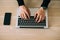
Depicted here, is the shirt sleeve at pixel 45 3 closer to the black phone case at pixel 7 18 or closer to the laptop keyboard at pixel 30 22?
the laptop keyboard at pixel 30 22

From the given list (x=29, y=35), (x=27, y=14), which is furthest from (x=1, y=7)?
(x=29, y=35)

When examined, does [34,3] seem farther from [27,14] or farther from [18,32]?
[18,32]

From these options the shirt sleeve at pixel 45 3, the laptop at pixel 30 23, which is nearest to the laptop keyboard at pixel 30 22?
the laptop at pixel 30 23

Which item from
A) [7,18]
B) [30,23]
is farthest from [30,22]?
[7,18]

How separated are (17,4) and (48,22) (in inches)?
12.8

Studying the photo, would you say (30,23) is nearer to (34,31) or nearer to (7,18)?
(34,31)

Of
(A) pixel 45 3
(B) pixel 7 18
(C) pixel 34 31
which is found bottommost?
(C) pixel 34 31

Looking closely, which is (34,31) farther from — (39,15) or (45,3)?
(45,3)

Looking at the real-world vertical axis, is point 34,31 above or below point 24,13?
below

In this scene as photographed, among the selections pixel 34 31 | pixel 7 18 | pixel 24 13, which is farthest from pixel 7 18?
pixel 34 31

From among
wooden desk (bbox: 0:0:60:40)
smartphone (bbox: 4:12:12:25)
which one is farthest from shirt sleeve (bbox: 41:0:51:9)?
smartphone (bbox: 4:12:12:25)

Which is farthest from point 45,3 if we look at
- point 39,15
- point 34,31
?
point 34,31

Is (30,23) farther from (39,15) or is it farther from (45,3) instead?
(45,3)

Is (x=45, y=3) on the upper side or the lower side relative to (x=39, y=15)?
upper
